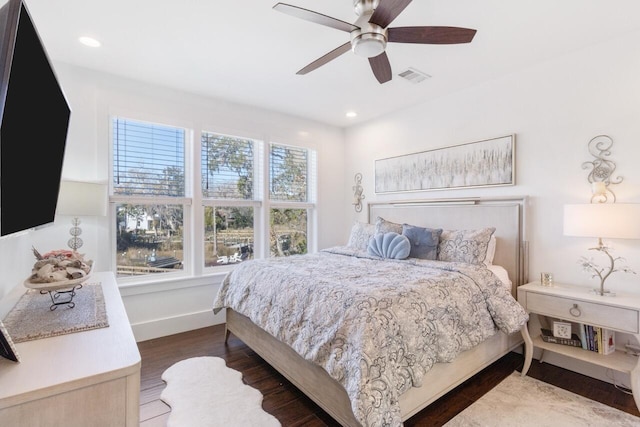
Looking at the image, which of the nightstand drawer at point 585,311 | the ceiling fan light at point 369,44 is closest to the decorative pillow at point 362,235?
the nightstand drawer at point 585,311

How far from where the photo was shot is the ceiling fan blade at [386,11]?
1596 millimetres

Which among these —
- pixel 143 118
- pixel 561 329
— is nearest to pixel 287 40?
pixel 143 118

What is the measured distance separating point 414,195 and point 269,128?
2068 millimetres

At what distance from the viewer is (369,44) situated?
73.6 inches

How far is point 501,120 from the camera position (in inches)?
122

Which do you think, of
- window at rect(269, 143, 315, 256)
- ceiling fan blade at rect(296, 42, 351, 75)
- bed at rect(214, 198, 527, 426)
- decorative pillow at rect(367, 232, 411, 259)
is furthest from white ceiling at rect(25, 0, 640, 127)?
decorative pillow at rect(367, 232, 411, 259)

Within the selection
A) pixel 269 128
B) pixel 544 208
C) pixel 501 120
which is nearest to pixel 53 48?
pixel 269 128

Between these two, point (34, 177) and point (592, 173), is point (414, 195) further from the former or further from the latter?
point (34, 177)

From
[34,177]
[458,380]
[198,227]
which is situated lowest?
[458,380]

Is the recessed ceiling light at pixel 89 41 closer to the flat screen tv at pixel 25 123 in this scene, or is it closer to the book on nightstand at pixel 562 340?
the flat screen tv at pixel 25 123

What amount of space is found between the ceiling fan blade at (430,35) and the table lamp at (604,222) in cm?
148

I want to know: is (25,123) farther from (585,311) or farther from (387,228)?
(585,311)

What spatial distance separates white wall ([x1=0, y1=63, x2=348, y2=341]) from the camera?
286 cm

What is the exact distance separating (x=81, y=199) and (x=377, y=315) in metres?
2.46
